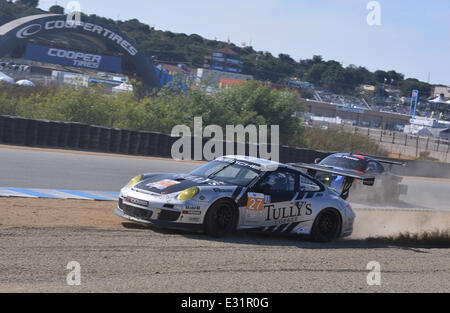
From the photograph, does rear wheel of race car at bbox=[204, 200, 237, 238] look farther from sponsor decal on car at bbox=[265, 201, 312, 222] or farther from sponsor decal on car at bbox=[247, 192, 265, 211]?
sponsor decal on car at bbox=[265, 201, 312, 222]

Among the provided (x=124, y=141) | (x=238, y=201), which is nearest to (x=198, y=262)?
(x=238, y=201)

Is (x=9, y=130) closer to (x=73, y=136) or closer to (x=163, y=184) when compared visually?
(x=73, y=136)

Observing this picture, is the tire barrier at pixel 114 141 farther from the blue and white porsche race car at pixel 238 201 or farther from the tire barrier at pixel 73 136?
the blue and white porsche race car at pixel 238 201

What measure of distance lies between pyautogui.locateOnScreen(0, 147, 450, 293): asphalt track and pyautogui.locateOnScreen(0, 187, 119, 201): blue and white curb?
1907 mm

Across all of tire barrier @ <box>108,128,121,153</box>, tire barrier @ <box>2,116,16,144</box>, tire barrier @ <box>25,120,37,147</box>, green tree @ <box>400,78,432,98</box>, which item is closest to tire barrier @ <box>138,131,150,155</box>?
tire barrier @ <box>108,128,121,153</box>

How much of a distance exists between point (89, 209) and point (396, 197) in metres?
10.4

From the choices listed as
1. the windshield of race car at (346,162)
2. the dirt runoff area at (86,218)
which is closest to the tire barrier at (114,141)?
the windshield of race car at (346,162)

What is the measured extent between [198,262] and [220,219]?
5.81 feet

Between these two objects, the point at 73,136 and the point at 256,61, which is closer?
the point at 73,136

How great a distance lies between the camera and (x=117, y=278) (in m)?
6.03

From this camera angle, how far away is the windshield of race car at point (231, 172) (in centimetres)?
A: 927

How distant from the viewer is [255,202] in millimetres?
9094

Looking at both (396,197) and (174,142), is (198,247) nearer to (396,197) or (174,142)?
(396,197)

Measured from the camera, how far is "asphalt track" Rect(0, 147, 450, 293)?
599 cm
